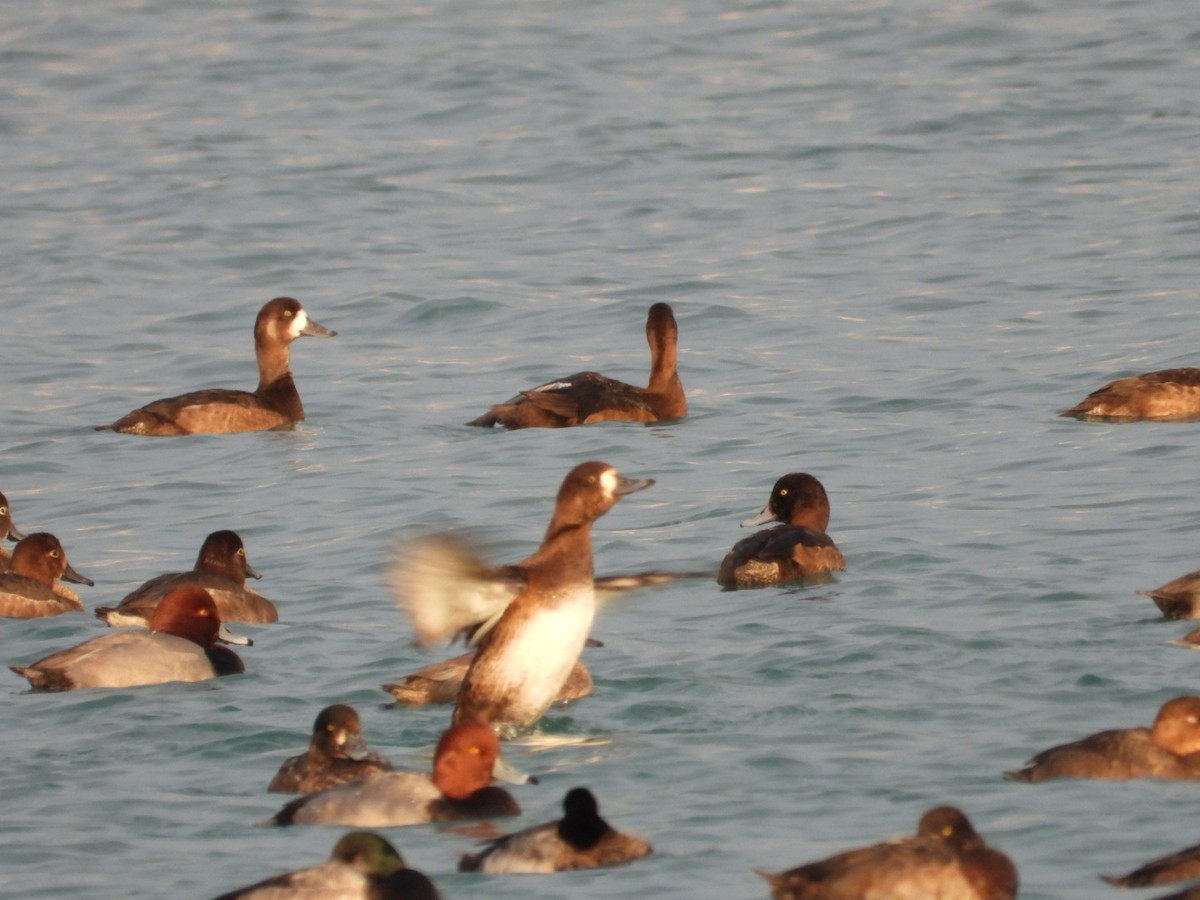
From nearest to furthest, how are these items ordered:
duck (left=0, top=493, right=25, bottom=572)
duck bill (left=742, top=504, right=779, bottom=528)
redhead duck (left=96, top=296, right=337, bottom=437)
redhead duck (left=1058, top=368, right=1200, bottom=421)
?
duck bill (left=742, top=504, right=779, bottom=528) < duck (left=0, top=493, right=25, bottom=572) < redhead duck (left=1058, top=368, right=1200, bottom=421) < redhead duck (left=96, top=296, right=337, bottom=437)

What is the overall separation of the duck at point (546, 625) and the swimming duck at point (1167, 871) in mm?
2791

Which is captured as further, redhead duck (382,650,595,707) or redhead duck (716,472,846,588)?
redhead duck (716,472,846,588)

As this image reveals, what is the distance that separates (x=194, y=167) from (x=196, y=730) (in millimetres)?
19544

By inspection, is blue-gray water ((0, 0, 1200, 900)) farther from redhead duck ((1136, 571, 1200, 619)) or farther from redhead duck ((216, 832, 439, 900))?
redhead duck ((216, 832, 439, 900))

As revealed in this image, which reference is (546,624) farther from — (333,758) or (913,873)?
(913,873)

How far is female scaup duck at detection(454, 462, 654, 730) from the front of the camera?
9.44m

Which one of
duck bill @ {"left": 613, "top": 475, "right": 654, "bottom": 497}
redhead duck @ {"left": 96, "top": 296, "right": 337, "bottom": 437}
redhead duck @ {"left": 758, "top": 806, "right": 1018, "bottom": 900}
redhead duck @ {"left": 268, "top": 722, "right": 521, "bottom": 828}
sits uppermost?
redhead duck @ {"left": 96, "top": 296, "right": 337, "bottom": 437}

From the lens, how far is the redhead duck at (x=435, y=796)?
8.40 metres

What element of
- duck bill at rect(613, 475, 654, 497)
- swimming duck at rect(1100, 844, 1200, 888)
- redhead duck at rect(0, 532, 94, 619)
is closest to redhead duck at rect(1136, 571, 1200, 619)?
duck bill at rect(613, 475, 654, 497)

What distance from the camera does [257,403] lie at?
688 inches

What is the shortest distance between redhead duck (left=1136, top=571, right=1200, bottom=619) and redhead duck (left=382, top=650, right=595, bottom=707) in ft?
8.90

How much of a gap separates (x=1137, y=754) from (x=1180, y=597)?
2.32 m

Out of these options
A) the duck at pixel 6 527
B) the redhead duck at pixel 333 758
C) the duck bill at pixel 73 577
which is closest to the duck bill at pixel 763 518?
the duck bill at pixel 73 577

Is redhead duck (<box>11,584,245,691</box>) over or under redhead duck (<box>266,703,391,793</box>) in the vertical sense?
over
